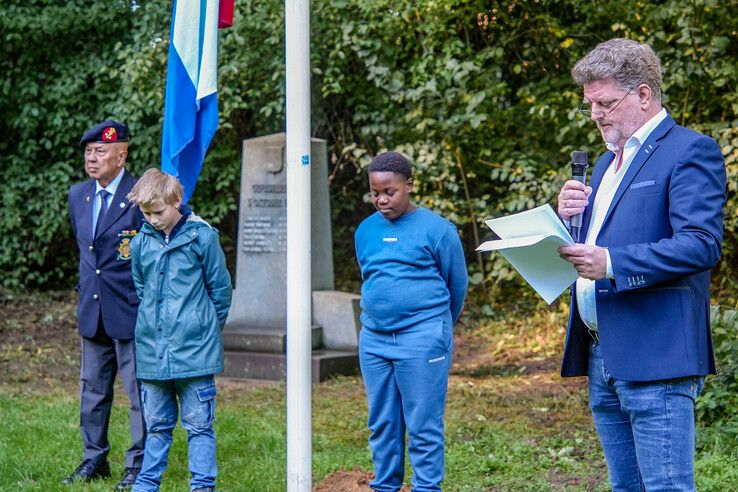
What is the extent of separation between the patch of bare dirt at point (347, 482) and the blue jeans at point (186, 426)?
0.74 metres

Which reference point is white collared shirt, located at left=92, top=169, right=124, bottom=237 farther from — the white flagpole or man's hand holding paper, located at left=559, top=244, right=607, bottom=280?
man's hand holding paper, located at left=559, top=244, right=607, bottom=280

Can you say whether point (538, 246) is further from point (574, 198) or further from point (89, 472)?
point (89, 472)

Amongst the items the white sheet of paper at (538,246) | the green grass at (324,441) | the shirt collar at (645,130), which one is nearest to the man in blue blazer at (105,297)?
the green grass at (324,441)

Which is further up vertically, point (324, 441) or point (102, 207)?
point (102, 207)

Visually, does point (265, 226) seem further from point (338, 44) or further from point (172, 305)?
point (172, 305)

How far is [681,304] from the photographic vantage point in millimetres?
3039

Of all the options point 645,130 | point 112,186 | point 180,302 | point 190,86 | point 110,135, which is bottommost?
point 180,302

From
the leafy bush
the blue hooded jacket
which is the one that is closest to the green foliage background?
the leafy bush

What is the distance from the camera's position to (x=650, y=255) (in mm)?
2918

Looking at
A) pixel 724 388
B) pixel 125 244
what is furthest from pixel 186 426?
pixel 724 388

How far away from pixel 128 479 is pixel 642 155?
3.50 m

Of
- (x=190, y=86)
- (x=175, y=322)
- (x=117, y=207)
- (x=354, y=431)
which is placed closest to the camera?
(x=175, y=322)

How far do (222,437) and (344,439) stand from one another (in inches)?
31.6

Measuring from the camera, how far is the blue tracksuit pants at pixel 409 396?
180 inches
